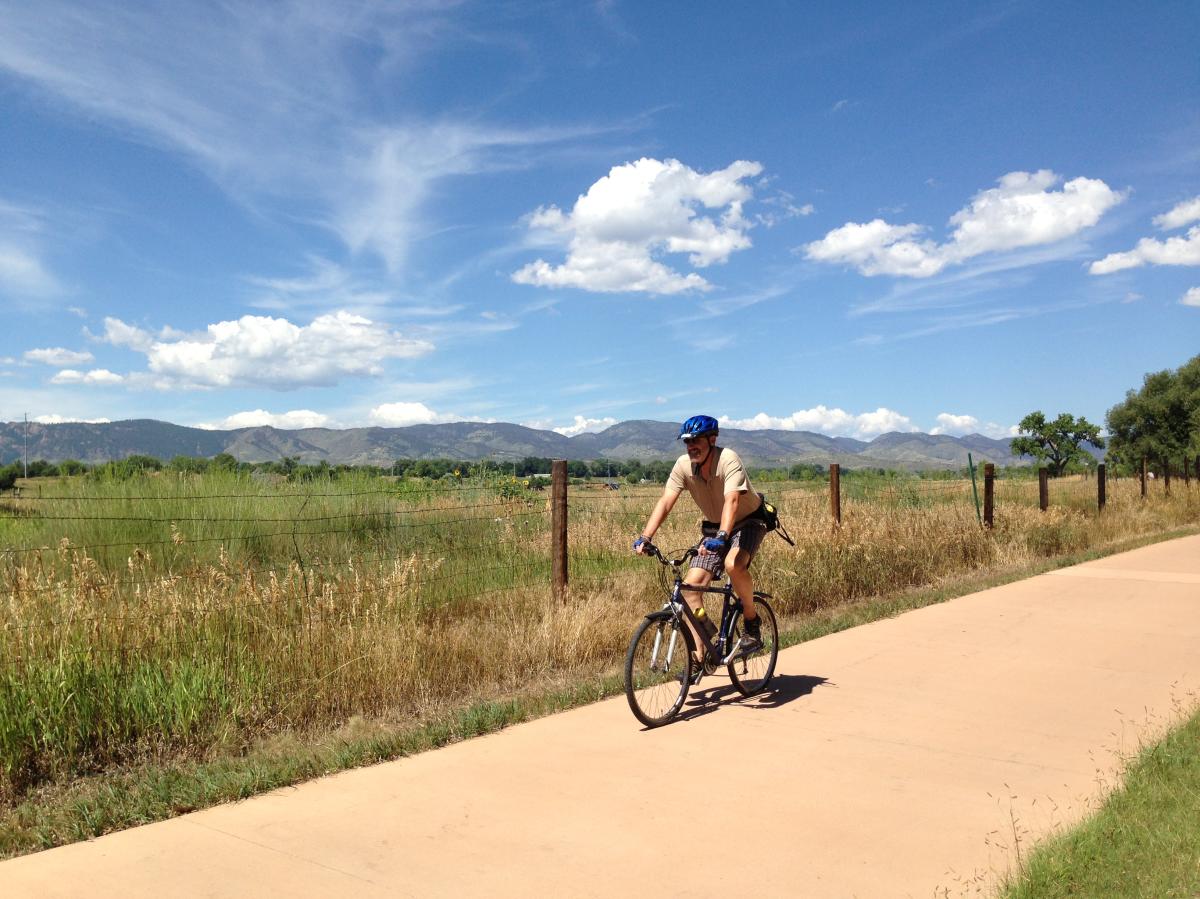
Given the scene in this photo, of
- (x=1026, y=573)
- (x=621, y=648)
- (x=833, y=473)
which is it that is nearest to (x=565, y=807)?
(x=621, y=648)

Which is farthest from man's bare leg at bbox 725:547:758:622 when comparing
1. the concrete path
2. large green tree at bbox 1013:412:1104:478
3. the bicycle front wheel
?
large green tree at bbox 1013:412:1104:478

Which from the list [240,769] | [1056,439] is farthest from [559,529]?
[1056,439]

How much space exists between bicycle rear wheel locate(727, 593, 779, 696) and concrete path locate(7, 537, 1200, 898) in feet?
0.63

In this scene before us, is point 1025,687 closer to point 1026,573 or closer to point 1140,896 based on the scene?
point 1140,896

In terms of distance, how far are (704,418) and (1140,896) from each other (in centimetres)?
386

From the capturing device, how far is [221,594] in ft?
21.6

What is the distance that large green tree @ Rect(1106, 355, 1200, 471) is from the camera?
188 feet

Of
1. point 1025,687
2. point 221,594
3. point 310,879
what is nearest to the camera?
point 310,879

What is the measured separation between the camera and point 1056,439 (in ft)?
288

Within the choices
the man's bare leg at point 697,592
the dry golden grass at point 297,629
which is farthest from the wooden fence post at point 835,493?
the man's bare leg at point 697,592

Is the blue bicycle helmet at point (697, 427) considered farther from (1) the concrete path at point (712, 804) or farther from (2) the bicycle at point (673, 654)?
(1) the concrete path at point (712, 804)

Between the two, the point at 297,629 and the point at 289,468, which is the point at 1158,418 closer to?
the point at 289,468

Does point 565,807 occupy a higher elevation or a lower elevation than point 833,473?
lower

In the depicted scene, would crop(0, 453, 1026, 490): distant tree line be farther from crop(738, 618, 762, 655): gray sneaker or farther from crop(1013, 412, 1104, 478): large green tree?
crop(1013, 412, 1104, 478): large green tree
